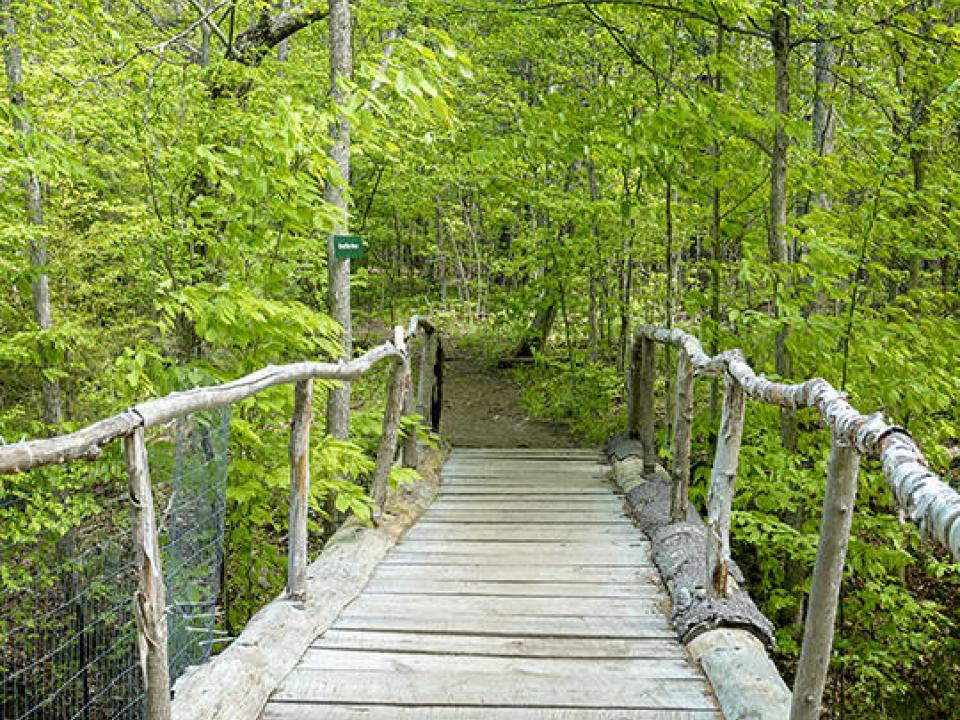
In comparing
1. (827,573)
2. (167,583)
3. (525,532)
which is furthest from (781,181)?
(167,583)

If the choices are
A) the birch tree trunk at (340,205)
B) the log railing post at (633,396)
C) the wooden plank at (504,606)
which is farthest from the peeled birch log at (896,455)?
the log railing post at (633,396)

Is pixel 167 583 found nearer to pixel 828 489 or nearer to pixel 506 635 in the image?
pixel 506 635

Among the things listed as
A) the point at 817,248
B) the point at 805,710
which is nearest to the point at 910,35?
the point at 817,248

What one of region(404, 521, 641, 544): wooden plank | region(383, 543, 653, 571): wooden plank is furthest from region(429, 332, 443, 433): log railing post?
region(383, 543, 653, 571): wooden plank

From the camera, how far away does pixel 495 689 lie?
3.05 m

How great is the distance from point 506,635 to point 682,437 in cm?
180

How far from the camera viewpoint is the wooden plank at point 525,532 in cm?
537

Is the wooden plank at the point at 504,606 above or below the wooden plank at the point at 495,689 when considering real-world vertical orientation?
below

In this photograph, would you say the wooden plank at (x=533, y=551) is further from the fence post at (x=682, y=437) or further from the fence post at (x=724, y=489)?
the fence post at (x=724, y=489)

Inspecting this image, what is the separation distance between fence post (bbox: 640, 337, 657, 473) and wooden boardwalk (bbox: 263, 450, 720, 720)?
0.85 meters

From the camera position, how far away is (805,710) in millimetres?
2281

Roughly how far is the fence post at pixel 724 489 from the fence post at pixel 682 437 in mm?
1076

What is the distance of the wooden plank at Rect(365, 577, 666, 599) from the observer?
423 centimetres

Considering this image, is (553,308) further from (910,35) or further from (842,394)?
(842,394)
